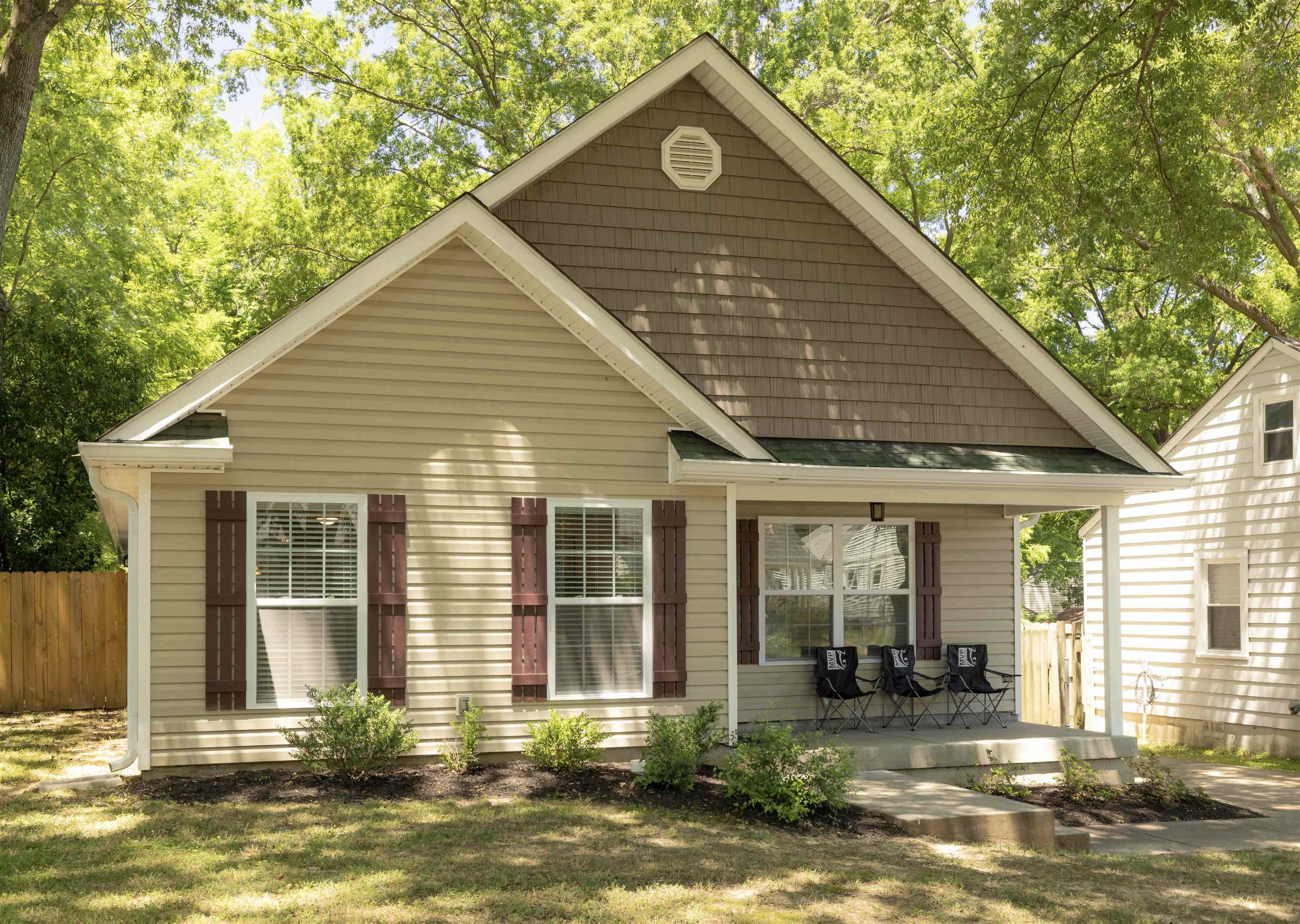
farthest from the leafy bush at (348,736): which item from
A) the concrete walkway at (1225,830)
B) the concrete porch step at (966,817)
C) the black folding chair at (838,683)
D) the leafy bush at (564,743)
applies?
the concrete walkway at (1225,830)

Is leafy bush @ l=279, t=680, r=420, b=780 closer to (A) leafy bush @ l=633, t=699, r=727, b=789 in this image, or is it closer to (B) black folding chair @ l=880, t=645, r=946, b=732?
(A) leafy bush @ l=633, t=699, r=727, b=789

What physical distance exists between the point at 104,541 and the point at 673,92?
17.1m

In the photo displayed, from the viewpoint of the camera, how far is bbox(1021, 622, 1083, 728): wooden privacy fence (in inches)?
640

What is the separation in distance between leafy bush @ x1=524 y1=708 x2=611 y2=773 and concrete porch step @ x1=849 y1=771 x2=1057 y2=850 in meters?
2.07

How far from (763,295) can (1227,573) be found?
25.3 ft

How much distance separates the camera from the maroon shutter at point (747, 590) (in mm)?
11836

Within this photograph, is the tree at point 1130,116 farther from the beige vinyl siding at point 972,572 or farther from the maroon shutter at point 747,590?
the maroon shutter at point 747,590

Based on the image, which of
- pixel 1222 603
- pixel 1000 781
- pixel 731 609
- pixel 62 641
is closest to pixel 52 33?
pixel 62 641

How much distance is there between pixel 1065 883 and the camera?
6.79 meters

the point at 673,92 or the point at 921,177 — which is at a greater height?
the point at 921,177

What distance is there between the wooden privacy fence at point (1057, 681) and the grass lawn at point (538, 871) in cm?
824

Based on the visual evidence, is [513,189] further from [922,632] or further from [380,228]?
[380,228]

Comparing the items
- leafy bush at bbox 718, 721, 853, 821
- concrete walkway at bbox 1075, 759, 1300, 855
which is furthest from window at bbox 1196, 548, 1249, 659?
leafy bush at bbox 718, 721, 853, 821

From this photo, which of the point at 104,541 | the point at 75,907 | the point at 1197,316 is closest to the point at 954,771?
the point at 75,907
